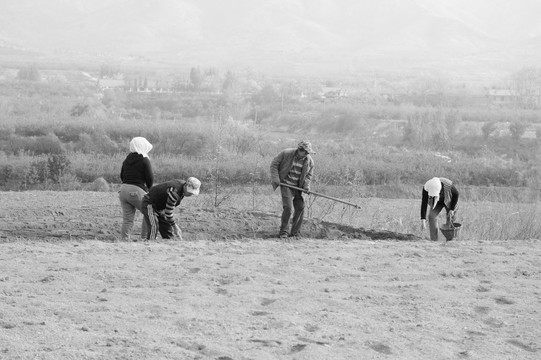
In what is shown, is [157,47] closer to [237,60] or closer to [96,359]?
[237,60]

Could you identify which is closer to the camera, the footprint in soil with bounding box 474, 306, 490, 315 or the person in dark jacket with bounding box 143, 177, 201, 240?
the footprint in soil with bounding box 474, 306, 490, 315

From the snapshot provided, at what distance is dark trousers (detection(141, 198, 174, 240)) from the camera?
11.9 meters

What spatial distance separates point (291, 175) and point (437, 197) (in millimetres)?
1904

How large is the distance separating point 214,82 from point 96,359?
77.2 metres

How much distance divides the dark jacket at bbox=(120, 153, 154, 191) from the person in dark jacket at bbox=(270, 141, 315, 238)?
1837 millimetres

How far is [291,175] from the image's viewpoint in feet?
43.2

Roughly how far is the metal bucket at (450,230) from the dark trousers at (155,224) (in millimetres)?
3735

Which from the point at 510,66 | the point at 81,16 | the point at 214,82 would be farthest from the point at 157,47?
the point at 214,82

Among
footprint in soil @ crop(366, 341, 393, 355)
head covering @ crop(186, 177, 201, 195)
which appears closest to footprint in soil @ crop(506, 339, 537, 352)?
footprint in soil @ crop(366, 341, 393, 355)

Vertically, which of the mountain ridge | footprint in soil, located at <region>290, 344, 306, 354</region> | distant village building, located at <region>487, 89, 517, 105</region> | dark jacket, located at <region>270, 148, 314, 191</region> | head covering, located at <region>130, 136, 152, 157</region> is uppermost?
the mountain ridge

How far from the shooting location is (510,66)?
441 feet

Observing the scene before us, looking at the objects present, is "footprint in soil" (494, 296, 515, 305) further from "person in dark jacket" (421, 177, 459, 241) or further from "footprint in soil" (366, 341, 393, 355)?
"person in dark jacket" (421, 177, 459, 241)

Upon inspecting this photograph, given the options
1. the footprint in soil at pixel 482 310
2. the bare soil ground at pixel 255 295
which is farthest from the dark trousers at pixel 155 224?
the footprint in soil at pixel 482 310

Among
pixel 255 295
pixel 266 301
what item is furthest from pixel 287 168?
pixel 266 301
